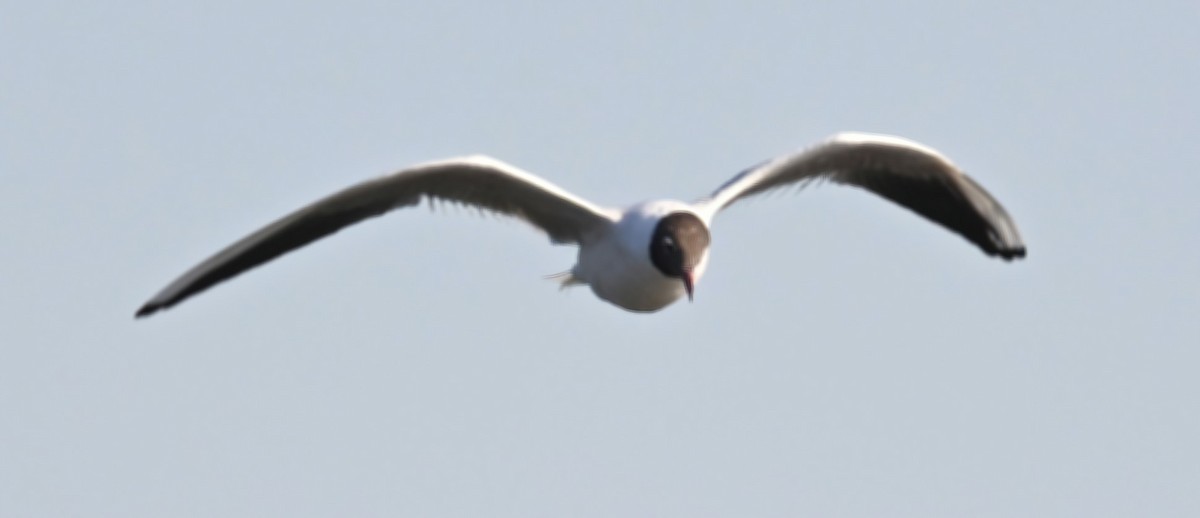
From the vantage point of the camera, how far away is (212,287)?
17.1 meters

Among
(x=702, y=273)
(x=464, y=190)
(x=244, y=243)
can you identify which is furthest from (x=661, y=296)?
(x=244, y=243)

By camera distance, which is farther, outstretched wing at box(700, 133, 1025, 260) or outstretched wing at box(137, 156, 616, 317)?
outstretched wing at box(700, 133, 1025, 260)

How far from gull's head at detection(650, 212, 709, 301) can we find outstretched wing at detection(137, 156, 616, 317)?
74cm

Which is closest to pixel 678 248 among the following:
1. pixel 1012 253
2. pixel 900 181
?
pixel 900 181

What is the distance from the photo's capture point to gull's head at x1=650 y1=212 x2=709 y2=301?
16688mm

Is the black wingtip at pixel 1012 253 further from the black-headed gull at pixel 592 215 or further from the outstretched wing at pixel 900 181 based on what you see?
the black-headed gull at pixel 592 215

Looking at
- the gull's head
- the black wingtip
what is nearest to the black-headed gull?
the gull's head

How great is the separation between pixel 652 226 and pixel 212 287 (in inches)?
105

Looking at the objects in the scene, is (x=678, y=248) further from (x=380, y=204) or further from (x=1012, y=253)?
(x=1012, y=253)

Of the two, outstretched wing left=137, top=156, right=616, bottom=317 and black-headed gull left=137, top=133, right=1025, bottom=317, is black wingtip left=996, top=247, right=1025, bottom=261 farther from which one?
outstretched wing left=137, top=156, right=616, bottom=317

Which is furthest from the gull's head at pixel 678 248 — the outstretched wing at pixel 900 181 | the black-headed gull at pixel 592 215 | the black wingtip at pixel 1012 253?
the black wingtip at pixel 1012 253

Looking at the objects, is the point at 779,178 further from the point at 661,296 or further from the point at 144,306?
the point at 144,306

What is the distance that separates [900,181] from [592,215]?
2600 mm

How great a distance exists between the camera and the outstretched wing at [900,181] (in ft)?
58.5
